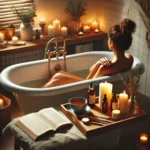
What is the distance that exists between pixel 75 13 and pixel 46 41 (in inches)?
24.1

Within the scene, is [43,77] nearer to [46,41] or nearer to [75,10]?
[46,41]

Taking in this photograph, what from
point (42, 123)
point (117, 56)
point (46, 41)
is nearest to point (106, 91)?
point (42, 123)

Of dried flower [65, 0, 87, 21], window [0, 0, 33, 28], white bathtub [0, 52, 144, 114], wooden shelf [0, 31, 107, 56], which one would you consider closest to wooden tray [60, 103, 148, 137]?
white bathtub [0, 52, 144, 114]

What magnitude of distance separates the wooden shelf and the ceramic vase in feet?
0.29

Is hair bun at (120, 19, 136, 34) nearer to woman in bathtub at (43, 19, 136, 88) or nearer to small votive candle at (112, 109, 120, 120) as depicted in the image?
woman in bathtub at (43, 19, 136, 88)

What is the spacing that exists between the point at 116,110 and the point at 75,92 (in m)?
0.67

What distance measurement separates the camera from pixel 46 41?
4555 mm

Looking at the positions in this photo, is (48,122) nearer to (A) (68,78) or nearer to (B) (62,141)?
(B) (62,141)

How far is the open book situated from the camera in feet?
9.03

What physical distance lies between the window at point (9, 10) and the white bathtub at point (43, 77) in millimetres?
917

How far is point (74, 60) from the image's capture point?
4.20 metres

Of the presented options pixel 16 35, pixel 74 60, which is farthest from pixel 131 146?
pixel 16 35

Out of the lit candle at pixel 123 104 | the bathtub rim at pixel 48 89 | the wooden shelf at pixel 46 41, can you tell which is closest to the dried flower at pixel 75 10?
the wooden shelf at pixel 46 41

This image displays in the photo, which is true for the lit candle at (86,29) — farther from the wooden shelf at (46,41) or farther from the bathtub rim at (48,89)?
the bathtub rim at (48,89)
